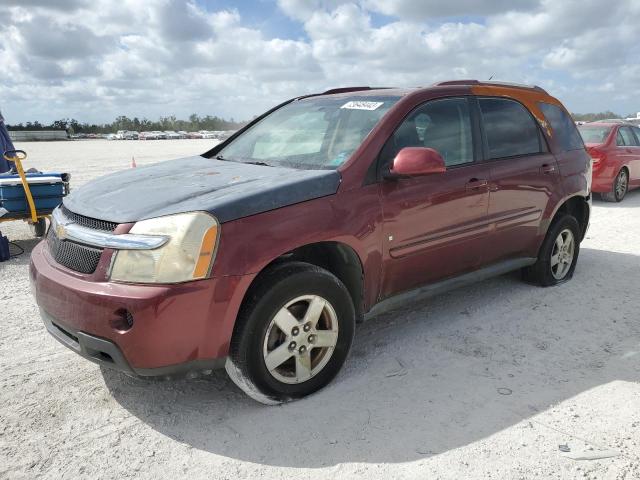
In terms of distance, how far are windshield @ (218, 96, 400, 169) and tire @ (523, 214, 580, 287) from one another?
219cm

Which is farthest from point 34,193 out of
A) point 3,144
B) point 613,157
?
point 613,157

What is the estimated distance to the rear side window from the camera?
484cm

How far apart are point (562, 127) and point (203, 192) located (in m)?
3.60

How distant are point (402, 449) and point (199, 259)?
4.41ft

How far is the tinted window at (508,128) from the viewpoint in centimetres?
418

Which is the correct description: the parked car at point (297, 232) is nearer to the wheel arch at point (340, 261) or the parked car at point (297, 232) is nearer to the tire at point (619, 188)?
the wheel arch at point (340, 261)

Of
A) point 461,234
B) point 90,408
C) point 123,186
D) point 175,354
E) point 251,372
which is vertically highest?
point 123,186

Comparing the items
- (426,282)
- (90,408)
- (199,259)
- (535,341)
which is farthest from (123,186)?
(535,341)

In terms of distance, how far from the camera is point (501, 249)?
4.29 meters

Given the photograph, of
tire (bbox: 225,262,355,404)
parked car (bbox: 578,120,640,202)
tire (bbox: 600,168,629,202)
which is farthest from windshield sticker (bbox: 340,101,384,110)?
tire (bbox: 600,168,629,202)

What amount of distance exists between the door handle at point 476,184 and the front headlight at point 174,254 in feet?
6.65

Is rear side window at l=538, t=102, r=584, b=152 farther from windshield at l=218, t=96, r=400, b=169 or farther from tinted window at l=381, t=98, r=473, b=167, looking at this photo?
windshield at l=218, t=96, r=400, b=169

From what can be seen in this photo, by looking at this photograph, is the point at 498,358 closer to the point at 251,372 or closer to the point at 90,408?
the point at 251,372

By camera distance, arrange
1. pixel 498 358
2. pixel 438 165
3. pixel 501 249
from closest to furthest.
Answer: pixel 438 165, pixel 498 358, pixel 501 249
